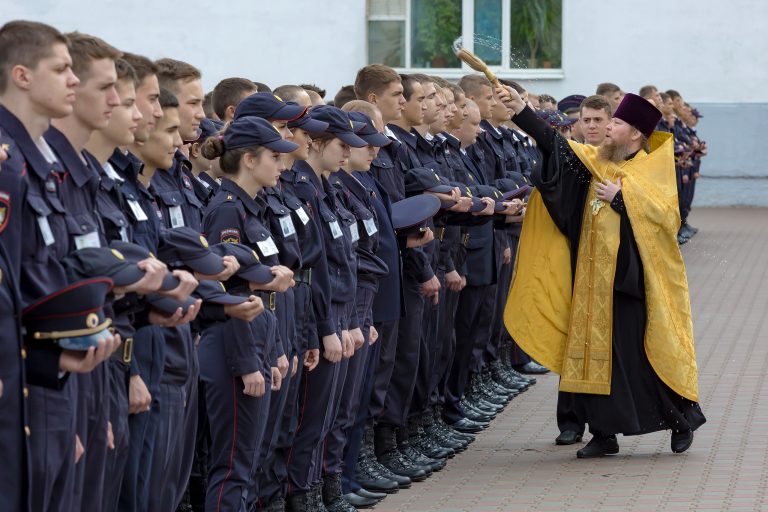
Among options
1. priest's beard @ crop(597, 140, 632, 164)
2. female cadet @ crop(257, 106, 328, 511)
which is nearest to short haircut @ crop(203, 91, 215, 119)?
female cadet @ crop(257, 106, 328, 511)

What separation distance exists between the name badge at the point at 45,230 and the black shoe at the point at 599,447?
18.2 feet

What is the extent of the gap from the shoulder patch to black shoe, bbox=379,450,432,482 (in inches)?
110

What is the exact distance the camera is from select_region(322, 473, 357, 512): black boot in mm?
7750

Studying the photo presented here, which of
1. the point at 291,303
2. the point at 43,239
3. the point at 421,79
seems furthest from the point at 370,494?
the point at 43,239

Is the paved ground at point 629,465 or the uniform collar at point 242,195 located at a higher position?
the uniform collar at point 242,195

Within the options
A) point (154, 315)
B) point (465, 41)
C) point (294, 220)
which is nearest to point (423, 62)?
point (465, 41)

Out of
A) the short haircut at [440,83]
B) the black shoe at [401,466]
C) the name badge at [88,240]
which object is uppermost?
the name badge at [88,240]

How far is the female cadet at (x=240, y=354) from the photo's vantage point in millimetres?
6418

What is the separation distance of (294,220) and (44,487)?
2.72 meters

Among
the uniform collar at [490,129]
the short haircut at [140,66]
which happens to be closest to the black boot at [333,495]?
the short haircut at [140,66]

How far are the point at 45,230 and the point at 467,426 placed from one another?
6315 millimetres

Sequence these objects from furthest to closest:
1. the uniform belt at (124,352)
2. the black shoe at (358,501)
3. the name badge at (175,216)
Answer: the black shoe at (358,501) < the name badge at (175,216) < the uniform belt at (124,352)

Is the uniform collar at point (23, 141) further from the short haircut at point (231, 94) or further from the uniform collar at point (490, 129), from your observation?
the uniform collar at point (490, 129)

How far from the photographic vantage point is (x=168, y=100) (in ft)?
20.6
